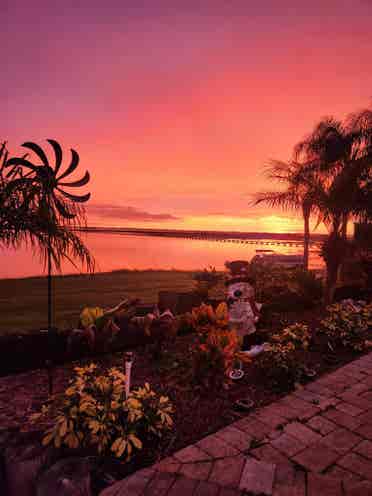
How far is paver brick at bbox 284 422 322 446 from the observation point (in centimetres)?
317

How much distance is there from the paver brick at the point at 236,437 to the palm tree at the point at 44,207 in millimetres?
2338

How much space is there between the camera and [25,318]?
8.33 m

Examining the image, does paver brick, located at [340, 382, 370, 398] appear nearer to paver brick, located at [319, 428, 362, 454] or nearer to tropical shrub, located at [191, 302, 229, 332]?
paver brick, located at [319, 428, 362, 454]

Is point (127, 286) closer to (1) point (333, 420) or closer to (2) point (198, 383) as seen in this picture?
(2) point (198, 383)

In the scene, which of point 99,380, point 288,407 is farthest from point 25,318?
point 288,407

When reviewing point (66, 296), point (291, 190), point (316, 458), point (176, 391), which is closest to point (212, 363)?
point (176, 391)

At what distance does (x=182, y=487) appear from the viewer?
2471 millimetres

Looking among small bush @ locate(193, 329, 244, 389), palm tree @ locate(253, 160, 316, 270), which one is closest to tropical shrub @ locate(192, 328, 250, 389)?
small bush @ locate(193, 329, 244, 389)

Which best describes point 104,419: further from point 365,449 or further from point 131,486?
point 365,449

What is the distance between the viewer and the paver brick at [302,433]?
125 inches

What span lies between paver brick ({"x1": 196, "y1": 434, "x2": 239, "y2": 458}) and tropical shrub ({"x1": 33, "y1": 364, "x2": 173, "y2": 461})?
0.41 meters

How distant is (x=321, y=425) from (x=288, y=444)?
0.58 metres

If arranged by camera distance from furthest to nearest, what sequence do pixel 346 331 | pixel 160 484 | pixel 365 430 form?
pixel 346 331 → pixel 365 430 → pixel 160 484

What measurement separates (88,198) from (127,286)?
10605mm
